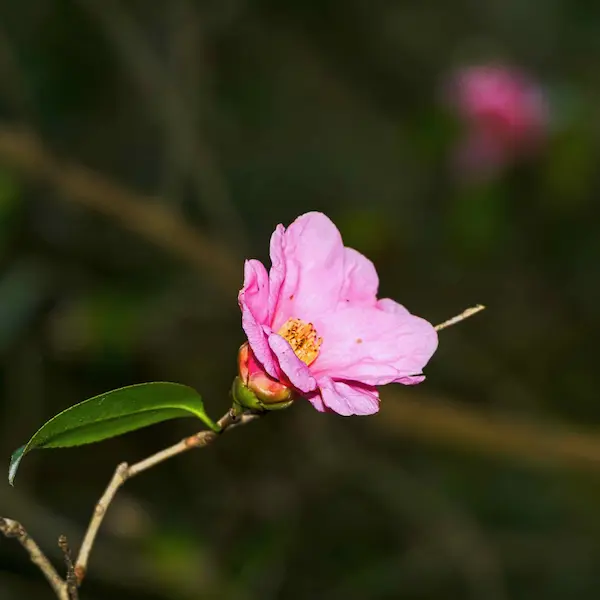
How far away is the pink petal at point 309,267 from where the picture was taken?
0.85 meters

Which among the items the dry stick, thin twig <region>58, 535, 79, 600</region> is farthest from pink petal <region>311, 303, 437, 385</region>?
thin twig <region>58, 535, 79, 600</region>

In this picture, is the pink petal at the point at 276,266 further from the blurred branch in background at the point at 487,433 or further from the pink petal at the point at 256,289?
the blurred branch in background at the point at 487,433

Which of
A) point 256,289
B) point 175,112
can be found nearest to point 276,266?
point 256,289

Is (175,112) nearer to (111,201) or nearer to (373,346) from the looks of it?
(111,201)

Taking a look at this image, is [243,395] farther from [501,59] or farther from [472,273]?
[501,59]

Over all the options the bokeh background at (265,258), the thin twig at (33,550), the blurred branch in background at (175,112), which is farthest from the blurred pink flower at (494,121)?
the thin twig at (33,550)

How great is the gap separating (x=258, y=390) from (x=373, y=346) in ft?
0.43

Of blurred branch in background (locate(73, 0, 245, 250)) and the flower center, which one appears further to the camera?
blurred branch in background (locate(73, 0, 245, 250))

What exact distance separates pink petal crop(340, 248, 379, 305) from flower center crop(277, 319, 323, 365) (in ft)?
0.15

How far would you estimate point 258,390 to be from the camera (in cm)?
78

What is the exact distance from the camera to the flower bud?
0.78m

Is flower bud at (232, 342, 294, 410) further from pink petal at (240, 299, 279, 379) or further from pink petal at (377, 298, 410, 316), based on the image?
pink petal at (377, 298, 410, 316)

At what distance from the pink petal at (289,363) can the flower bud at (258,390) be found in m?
0.04

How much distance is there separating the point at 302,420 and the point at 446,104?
3.49 feet
